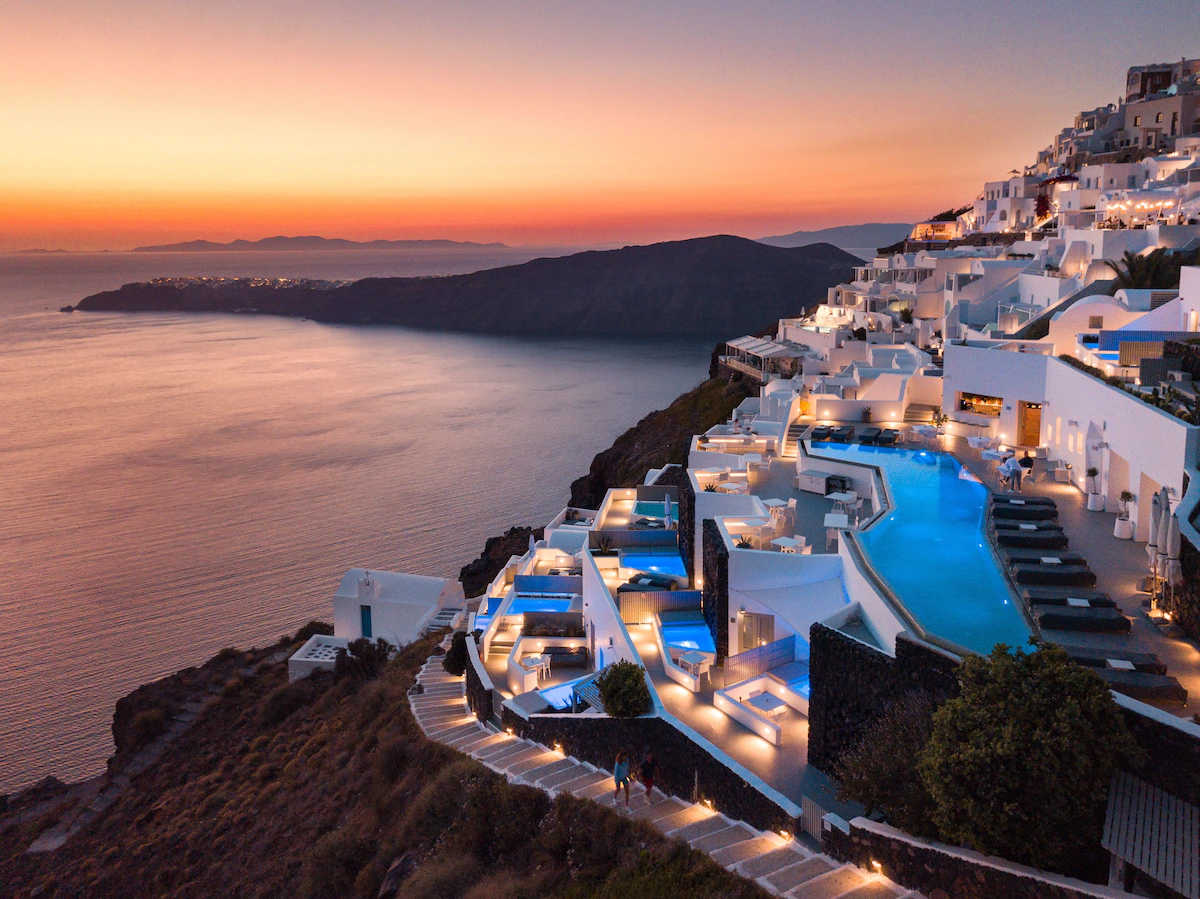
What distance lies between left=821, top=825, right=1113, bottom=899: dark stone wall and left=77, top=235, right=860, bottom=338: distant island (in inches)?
3657

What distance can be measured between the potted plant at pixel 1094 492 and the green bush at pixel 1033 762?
4953 millimetres

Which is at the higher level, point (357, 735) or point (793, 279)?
point (793, 279)

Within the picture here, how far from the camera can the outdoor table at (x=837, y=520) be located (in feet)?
28.9

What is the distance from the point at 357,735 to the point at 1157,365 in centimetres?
1084

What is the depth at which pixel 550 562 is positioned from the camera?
573 inches

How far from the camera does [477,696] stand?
1065cm

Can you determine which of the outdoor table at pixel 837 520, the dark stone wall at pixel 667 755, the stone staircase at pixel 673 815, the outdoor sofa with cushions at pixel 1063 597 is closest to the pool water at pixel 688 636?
the dark stone wall at pixel 667 755

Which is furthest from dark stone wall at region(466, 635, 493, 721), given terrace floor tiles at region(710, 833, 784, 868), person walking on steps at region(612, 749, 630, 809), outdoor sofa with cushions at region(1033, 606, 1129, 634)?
outdoor sofa with cushions at region(1033, 606, 1129, 634)

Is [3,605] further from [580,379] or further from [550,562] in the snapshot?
[580,379]

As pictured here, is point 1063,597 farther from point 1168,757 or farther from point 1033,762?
point 1033,762

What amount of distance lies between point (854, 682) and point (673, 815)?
1.86m

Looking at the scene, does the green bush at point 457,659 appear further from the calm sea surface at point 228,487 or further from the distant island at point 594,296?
the distant island at point 594,296

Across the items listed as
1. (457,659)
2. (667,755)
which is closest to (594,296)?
(457,659)

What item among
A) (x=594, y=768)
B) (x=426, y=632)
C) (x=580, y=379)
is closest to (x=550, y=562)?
(x=426, y=632)
